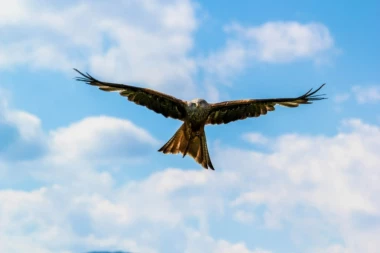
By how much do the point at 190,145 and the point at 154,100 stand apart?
1.87m

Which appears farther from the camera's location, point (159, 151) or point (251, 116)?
point (251, 116)

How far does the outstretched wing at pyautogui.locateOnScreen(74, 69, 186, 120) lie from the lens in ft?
78.2

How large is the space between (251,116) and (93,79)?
5.50 metres

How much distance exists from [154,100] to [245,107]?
3.13 m

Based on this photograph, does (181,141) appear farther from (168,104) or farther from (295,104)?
(295,104)

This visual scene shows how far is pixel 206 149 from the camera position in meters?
24.0

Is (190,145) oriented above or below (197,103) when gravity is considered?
below

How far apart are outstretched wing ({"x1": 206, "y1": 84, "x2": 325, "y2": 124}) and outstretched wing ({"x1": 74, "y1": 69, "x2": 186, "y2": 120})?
1124mm

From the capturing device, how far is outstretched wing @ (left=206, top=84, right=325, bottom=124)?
24.8m

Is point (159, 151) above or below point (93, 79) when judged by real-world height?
below

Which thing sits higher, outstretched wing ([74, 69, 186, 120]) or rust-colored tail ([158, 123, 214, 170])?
outstretched wing ([74, 69, 186, 120])

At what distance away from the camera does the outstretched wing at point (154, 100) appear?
23.8m

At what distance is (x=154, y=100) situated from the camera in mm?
24281

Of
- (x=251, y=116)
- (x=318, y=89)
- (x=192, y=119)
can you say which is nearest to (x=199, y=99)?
(x=192, y=119)
